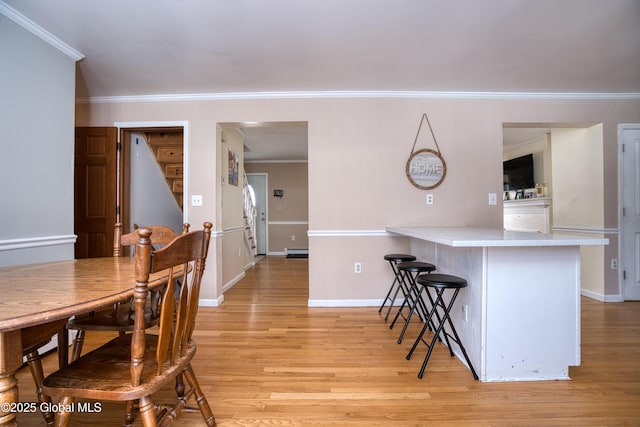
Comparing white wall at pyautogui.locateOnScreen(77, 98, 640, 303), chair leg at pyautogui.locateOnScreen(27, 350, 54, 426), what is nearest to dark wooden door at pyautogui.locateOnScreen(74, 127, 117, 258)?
white wall at pyautogui.locateOnScreen(77, 98, 640, 303)

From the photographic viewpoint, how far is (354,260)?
3236 millimetres

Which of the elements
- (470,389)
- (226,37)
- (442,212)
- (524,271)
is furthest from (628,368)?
(226,37)

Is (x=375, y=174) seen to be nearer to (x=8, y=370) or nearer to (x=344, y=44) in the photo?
(x=344, y=44)

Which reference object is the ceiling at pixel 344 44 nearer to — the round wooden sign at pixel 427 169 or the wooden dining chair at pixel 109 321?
the round wooden sign at pixel 427 169

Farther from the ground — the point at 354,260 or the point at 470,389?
the point at 354,260

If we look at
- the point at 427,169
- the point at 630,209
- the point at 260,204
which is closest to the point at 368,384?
the point at 427,169

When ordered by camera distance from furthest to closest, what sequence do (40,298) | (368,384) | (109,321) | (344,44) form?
1. (344,44)
2. (368,384)
3. (109,321)
4. (40,298)

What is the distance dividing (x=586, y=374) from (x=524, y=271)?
81 centimetres

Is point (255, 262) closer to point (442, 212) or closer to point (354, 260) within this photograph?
point (354, 260)

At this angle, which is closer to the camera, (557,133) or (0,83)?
(0,83)

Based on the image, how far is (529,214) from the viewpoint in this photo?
15.4ft

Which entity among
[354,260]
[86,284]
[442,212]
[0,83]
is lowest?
[354,260]

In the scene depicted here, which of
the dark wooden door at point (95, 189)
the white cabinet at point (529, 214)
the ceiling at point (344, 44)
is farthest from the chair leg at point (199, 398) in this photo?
the white cabinet at point (529, 214)

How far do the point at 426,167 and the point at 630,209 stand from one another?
244 cm
